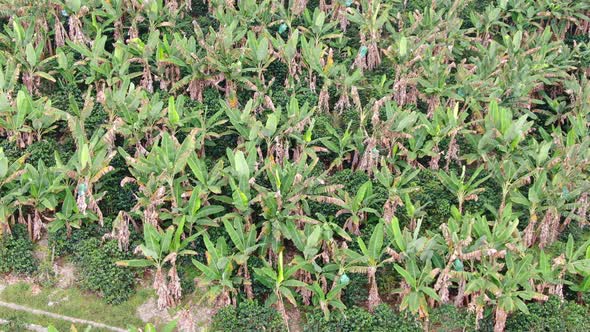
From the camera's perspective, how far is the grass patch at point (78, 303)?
8.13m

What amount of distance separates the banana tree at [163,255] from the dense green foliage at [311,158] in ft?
0.10

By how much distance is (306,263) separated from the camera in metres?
7.98

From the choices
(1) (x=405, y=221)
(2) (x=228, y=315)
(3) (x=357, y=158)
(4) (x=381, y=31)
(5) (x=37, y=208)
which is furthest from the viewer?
(4) (x=381, y=31)

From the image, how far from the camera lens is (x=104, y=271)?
327 inches

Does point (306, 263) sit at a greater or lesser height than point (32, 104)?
lesser

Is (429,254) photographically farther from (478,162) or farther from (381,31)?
(381,31)

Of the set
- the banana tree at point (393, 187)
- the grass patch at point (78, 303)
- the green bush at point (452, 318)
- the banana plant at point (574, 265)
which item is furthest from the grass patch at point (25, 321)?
the banana plant at point (574, 265)

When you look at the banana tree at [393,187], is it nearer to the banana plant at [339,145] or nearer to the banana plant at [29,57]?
the banana plant at [339,145]

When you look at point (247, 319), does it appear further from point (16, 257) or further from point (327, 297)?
point (16, 257)

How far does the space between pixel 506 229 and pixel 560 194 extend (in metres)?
1.16

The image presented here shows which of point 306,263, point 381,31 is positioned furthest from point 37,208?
point 381,31

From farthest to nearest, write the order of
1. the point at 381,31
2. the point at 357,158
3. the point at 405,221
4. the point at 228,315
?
the point at 381,31 < the point at 357,158 < the point at 405,221 < the point at 228,315

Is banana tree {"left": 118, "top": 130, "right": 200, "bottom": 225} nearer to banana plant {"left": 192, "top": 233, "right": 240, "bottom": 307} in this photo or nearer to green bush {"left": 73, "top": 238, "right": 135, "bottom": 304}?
green bush {"left": 73, "top": 238, "right": 135, "bottom": 304}

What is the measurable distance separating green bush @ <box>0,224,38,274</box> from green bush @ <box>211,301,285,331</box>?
99.8 inches
